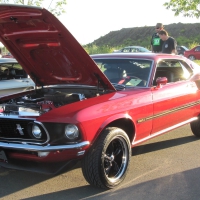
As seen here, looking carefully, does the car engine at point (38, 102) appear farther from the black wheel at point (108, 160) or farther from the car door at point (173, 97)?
the car door at point (173, 97)

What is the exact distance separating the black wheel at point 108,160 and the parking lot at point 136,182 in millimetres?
132

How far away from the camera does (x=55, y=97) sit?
14.9ft

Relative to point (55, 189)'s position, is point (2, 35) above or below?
above

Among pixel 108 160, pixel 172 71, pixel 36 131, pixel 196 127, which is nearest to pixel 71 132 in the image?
pixel 36 131

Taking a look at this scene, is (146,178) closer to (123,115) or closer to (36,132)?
(123,115)

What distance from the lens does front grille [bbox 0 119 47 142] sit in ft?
12.2

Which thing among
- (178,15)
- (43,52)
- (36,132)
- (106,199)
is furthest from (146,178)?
(178,15)

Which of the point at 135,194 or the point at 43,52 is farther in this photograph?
the point at 43,52

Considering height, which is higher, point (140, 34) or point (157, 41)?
point (140, 34)

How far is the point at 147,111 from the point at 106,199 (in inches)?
51.6

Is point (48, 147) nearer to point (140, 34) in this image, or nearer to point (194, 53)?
point (194, 53)

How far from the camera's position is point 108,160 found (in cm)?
394

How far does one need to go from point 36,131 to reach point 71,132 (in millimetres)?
381

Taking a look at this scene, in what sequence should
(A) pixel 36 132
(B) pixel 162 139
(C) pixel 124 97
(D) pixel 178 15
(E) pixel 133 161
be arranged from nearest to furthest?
1. (A) pixel 36 132
2. (C) pixel 124 97
3. (E) pixel 133 161
4. (B) pixel 162 139
5. (D) pixel 178 15
